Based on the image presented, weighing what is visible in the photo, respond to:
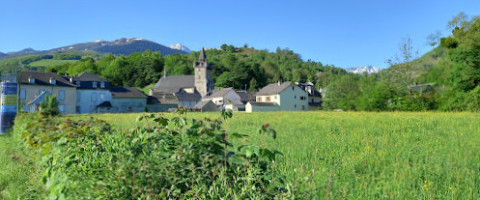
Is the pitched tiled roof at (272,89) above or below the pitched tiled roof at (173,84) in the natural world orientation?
below

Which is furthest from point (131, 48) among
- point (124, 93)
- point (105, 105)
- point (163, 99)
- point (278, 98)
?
point (163, 99)

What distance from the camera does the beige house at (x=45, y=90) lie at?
4988 centimetres

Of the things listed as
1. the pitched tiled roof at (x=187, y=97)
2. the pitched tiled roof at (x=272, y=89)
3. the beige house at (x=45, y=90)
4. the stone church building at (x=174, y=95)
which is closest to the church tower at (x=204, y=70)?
the pitched tiled roof at (x=272, y=89)

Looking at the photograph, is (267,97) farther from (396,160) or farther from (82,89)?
(396,160)

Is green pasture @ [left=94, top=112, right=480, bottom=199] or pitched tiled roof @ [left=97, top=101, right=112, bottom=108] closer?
green pasture @ [left=94, top=112, right=480, bottom=199]

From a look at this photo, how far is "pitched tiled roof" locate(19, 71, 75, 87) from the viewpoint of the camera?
5112 cm

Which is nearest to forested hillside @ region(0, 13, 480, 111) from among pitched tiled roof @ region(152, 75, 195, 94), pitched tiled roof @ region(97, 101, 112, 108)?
pitched tiled roof @ region(97, 101, 112, 108)

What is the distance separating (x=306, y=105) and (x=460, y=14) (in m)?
28.2

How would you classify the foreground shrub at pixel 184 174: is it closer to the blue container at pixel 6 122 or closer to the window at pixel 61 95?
the blue container at pixel 6 122

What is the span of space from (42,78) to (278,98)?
137 feet

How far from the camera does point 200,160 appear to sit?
2.94 m

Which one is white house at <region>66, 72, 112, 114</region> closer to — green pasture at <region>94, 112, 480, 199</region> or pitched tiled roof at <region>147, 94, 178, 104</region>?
pitched tiled roof at <region>147, 94, 178, 104</region>

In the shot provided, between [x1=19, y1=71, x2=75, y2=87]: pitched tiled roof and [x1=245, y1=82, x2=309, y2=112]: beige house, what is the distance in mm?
34169

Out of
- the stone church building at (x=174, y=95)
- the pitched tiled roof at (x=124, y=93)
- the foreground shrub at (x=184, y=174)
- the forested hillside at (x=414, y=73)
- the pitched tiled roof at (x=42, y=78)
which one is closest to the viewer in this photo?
the foreground shrub at (x=184, y=174)
